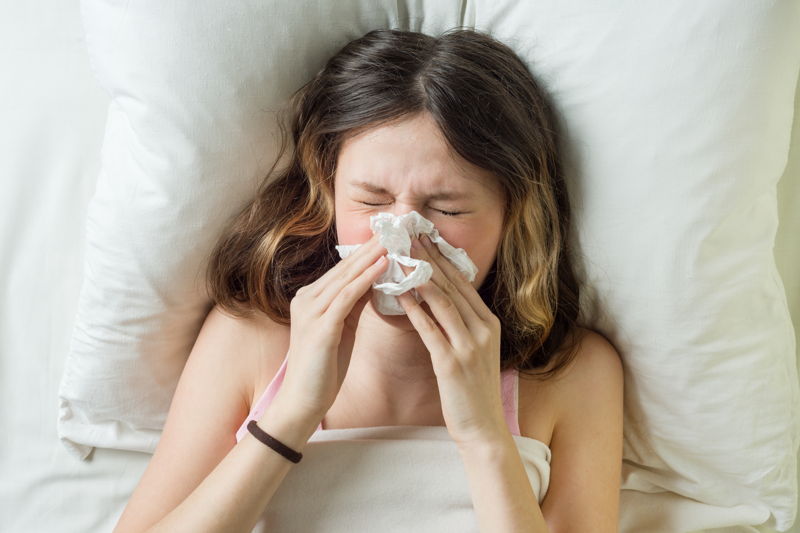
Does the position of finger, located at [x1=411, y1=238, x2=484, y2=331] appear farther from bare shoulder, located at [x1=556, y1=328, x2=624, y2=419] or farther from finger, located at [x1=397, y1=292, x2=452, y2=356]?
bare shoulder, located at [x1=556, y1=328, x2=624, y2=419]

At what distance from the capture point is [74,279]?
4.92 ft

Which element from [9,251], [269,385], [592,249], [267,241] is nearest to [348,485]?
[269,385]

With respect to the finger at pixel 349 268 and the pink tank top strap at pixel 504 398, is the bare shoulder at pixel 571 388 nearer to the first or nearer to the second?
the pink tank top strap at pixel 504 398

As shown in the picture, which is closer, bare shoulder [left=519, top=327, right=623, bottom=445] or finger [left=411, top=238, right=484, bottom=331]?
finger [left=411, top=238, right=484, bottom=331]

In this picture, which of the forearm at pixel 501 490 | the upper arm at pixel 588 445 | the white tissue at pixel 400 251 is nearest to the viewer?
the white tissue at pixel 400 251

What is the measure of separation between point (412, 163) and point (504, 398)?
48 centimetres

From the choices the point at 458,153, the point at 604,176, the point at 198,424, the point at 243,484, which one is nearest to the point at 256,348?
the point at 198,424

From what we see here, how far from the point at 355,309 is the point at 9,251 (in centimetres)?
73

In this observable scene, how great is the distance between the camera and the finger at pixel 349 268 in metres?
1.09

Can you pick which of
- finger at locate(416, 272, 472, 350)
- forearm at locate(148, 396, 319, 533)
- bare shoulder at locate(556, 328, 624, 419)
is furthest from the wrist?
bare shoulder at locate(556, 328, 624, 419)

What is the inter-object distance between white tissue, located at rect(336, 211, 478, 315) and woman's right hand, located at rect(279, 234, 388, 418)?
2 centimetres

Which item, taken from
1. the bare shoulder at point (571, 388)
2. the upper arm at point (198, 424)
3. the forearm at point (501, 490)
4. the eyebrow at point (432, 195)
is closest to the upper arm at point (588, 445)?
the bare shoulder at point (571, 388)

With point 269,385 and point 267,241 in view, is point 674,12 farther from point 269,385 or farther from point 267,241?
point 269,385

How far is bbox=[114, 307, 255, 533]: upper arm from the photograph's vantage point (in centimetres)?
123
